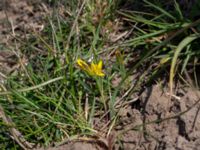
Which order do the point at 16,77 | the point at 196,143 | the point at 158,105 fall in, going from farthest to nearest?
the point at 16,77
the point at 158,105
the point at 196,143

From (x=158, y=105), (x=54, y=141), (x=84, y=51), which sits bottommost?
(x=54, y=141)

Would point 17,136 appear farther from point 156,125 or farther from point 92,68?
point 156,125

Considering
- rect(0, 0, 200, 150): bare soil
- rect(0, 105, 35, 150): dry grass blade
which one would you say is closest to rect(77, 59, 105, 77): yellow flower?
rect(0, 0, 200, 150): bare soil

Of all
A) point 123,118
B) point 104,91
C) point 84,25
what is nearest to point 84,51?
point 84,25

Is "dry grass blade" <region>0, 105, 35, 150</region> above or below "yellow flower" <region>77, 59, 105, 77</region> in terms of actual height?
below

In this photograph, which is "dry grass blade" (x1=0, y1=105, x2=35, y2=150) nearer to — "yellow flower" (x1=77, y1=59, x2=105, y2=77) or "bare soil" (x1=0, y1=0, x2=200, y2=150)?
"bare soil" (x1=0, y1=0, x2=200, y2=150)

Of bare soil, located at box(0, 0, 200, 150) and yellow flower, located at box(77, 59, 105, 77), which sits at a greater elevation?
yellow flower, located at box(77, 59, 105, 77)

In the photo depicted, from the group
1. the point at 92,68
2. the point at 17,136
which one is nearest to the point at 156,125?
the point at 92,68

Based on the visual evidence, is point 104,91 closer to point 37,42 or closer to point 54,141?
point 54,141

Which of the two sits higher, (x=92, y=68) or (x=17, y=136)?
(x=92, y=68)

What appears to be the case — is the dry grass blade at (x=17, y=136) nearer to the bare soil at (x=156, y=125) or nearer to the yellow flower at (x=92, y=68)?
the bare soil at (x=156, y=125)

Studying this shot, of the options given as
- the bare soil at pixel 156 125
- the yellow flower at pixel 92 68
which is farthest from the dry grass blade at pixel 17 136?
the yellow flower at pixel 92 68
